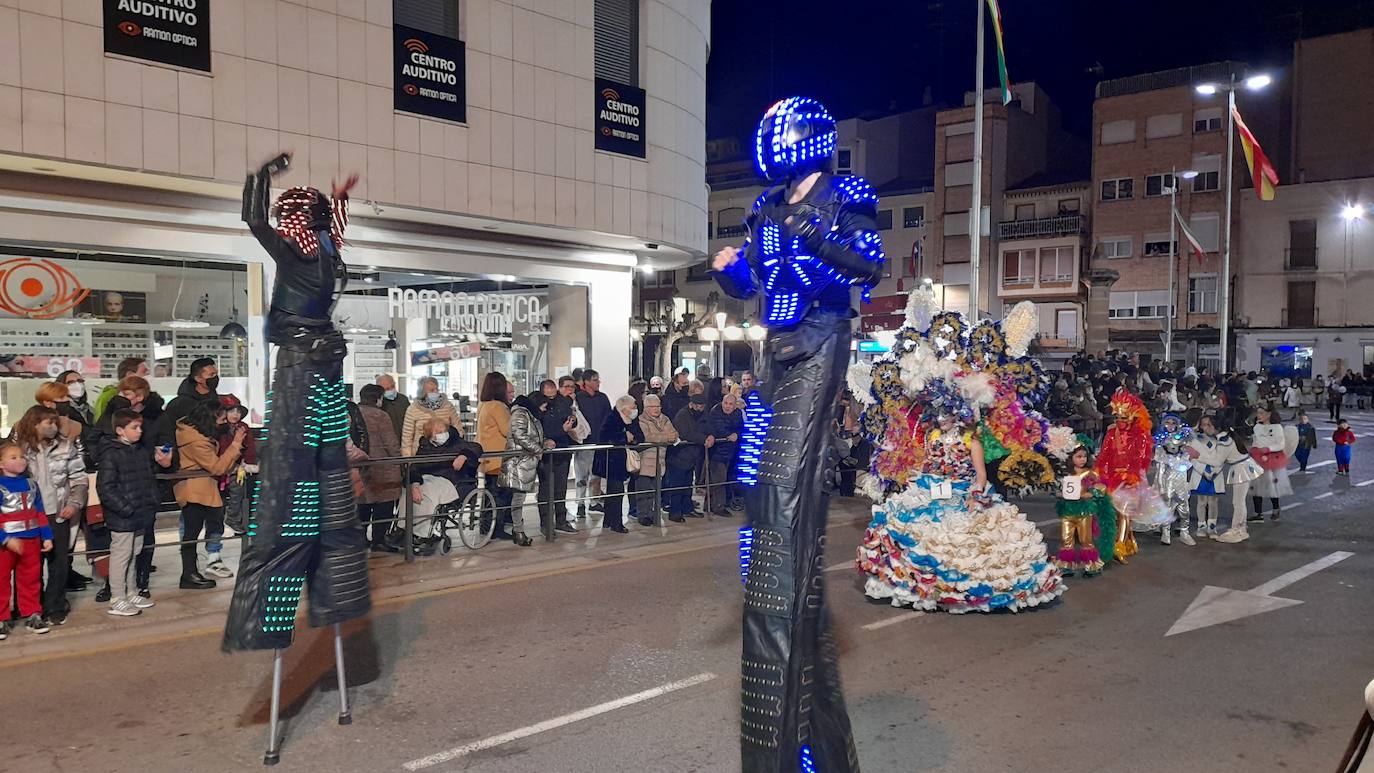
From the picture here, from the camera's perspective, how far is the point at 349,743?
5.09 m

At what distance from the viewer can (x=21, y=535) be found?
272 inches

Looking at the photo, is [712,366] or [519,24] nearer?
[519,24]

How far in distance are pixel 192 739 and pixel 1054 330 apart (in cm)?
4608

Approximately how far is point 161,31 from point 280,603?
8475mm

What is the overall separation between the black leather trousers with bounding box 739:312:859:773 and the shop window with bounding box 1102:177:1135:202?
151 ft

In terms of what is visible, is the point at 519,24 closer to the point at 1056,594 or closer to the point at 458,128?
the point at 458,128

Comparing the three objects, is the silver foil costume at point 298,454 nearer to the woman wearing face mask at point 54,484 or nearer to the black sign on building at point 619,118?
the woman wearing face mask at point 54,484

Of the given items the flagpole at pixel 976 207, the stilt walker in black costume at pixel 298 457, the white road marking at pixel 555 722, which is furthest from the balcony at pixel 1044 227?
the stilt walker in black costume at pixel 298 457

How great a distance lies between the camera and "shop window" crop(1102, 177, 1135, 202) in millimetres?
43906

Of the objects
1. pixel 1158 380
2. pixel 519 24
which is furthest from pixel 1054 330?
pixel 519 24

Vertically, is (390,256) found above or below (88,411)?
above

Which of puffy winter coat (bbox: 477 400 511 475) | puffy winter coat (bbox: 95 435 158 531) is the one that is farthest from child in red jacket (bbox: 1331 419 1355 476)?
puffy winter coat (bbox: 95 435 158 531)

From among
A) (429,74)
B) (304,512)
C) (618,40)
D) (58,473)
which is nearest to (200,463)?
(58,473)

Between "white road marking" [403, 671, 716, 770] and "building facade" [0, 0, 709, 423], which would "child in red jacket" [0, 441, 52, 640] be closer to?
"white road marking" [403, 671, 716, 770]
